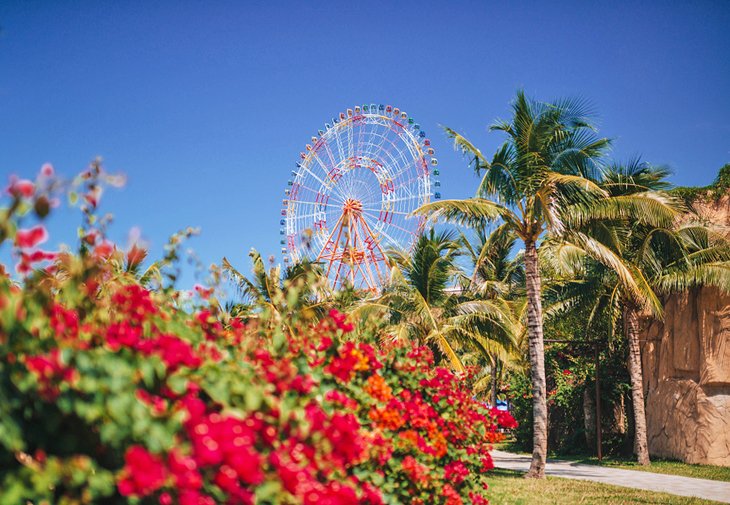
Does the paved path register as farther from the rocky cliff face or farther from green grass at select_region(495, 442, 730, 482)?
the rocky cliff face

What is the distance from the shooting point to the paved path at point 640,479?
34.5 ft

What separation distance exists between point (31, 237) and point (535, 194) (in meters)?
10.8

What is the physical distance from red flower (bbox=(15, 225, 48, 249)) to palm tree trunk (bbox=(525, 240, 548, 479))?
11.5 m

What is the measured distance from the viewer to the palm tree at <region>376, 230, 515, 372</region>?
49.0 feet

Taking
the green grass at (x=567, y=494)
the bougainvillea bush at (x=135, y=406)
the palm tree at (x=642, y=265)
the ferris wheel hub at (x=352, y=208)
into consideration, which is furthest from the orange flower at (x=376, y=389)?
A: the ferris wheel hub at (x=352, y=208)

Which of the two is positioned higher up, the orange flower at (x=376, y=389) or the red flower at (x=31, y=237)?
the red flower at (x=31, y=237)

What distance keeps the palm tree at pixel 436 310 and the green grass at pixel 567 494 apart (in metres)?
3.68

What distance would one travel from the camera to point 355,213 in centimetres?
3116

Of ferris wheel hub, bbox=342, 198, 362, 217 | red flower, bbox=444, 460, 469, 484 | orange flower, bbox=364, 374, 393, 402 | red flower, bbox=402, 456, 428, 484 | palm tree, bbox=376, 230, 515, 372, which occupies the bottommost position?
red flower, bbox=444, 460, 469, 484

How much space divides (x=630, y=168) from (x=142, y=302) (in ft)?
52.7

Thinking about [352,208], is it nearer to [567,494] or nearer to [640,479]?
[640,479]

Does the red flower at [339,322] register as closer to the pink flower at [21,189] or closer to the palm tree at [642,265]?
the pink flower at [21,189]

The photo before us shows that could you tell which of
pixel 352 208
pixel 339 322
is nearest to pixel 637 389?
pixel 339 322

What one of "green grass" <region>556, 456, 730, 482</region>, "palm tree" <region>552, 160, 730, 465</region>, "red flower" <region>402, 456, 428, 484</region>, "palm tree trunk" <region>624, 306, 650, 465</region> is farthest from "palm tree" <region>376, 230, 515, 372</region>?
"red flower" <region>402, 456, 428, 484</region>
